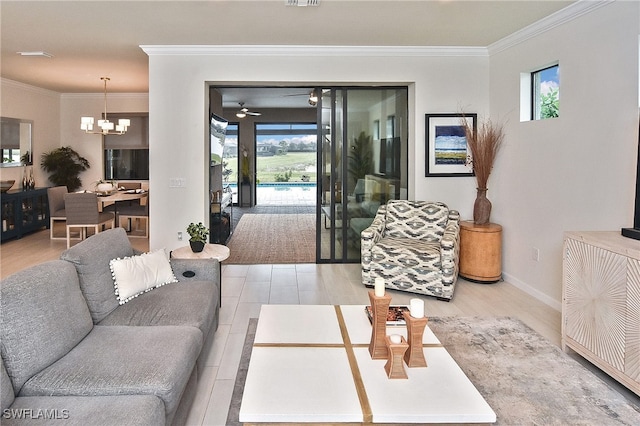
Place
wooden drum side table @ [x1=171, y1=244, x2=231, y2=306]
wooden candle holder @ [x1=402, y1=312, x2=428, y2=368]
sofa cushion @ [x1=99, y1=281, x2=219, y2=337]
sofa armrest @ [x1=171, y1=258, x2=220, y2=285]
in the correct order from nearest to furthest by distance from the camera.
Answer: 1. wooden candle holder @ [x1=402, y1=312, x2=428, y2=368]
2. sofa cushion @ [x1=99, y1=281, x2=219, y2=337]
3. sofa armrest @ [x1=171, y1=258, x2=220, y2=285]
4. wooden drum side table @ [x1=171, y1=244, x2=231, y2=306]

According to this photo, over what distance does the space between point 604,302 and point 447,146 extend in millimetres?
3111

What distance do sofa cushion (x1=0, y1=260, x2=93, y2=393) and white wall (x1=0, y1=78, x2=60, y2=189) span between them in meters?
6.87

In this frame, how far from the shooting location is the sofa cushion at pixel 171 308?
2621 mm

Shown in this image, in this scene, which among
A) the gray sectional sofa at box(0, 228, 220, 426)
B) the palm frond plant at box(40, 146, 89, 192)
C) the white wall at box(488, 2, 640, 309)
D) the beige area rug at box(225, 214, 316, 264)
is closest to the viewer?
the gray sectional sofa at box(0, 228, 220, 426)

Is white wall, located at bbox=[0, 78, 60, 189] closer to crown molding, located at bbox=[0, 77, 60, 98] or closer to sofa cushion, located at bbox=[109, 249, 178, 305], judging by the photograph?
crown molding, located at bbox=[0, 77, 60, 98]

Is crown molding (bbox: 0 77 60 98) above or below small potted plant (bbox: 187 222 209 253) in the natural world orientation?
above

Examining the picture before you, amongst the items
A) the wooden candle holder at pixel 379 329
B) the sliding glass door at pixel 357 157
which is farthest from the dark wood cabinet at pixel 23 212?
the wooden candle holder at pixel 379 329

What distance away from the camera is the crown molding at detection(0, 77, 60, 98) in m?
7.55

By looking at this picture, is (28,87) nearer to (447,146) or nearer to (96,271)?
(96,271)

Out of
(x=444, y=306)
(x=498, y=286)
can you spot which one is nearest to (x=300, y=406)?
(x=444, y=306)

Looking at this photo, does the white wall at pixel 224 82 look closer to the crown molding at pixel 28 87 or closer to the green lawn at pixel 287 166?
the crown molding at pixel 28 87

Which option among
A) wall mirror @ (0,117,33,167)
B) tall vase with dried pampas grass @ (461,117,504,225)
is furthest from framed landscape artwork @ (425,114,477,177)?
wall mirror @ (0,117,33,167)

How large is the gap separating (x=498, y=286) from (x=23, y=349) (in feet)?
14.6

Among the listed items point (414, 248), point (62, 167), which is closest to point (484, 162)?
point (414, 248)
